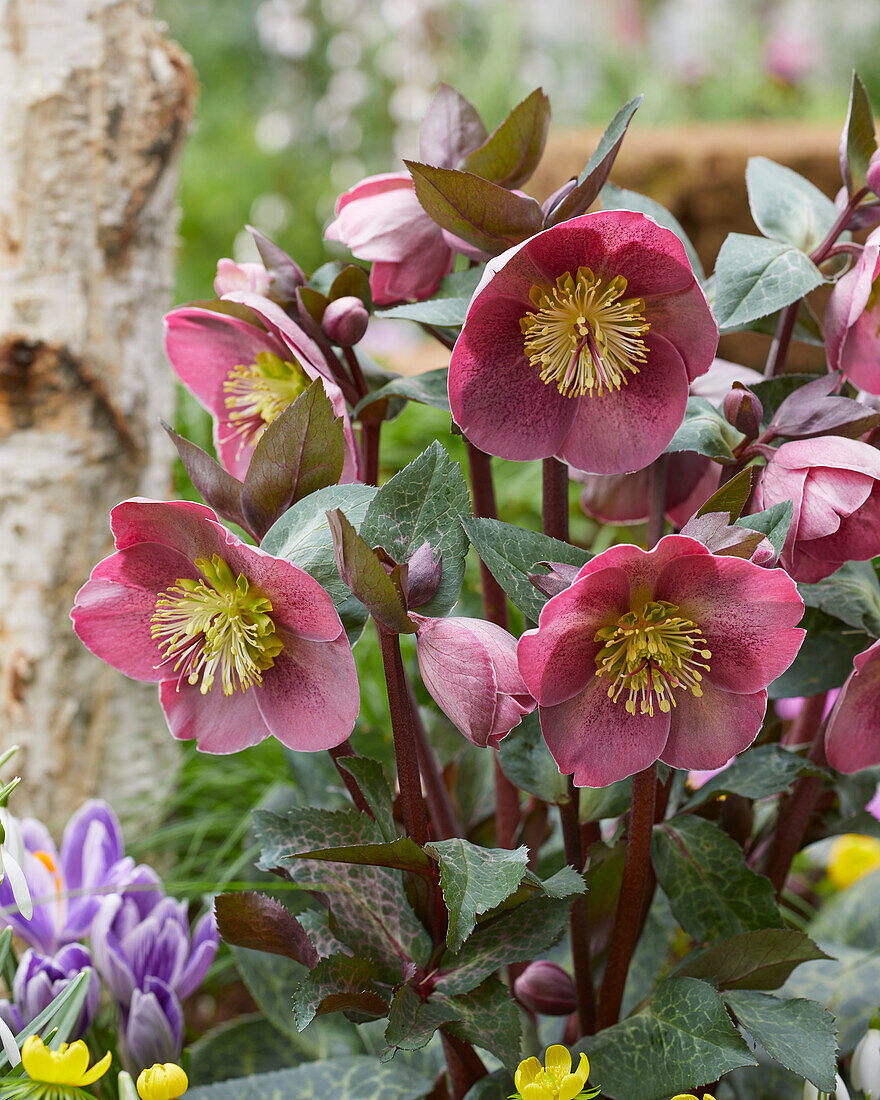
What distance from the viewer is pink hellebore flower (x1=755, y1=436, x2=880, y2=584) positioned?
1.40ft

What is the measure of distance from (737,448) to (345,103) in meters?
4.82

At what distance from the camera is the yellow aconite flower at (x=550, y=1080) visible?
1.39 ft

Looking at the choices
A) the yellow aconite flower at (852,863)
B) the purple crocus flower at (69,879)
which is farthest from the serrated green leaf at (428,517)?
the yellow aconite flower at (852,863)

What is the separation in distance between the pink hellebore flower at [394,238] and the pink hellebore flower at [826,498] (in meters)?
0.20

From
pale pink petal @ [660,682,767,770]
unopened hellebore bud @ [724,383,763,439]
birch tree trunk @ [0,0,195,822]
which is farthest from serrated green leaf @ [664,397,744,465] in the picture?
birch tree trunk @ [0,0,195,822]

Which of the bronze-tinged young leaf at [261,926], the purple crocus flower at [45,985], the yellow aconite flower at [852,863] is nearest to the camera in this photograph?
the bronze-tinged young leaf at [261,926]

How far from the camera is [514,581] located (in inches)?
16.7

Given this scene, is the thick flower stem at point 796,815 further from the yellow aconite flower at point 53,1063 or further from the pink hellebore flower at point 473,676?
the yellow aconite flower at point 53,1063

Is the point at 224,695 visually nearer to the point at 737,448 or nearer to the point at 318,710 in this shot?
the point at 318,710

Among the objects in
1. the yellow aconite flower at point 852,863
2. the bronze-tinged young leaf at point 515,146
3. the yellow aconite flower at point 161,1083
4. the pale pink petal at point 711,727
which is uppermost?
the bronze-tinged young leaf at point 515,146

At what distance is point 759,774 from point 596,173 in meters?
0.32

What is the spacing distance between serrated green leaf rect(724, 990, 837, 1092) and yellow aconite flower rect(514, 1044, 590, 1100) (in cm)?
9

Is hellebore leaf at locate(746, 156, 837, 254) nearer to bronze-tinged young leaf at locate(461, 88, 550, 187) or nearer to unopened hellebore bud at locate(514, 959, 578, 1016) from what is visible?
bronze-tinged young leaf at locate(461, 88, 550, 187)

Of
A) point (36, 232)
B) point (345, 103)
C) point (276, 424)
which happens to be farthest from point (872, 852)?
point (345, 103)
